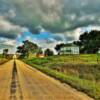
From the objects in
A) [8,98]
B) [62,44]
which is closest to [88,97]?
[8,98]

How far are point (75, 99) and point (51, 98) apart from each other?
122 cm

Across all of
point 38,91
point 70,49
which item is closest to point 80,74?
point 38,91

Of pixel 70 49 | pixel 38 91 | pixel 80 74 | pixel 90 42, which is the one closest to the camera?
pixel 38 91

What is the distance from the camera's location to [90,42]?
470 ft

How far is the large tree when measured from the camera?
138125 mm

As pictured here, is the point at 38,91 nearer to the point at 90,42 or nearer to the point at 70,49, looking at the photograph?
the point at 90,42

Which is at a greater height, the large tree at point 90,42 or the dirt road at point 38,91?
the large tree at point 90,42

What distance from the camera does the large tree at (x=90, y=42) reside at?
138125 millimetres

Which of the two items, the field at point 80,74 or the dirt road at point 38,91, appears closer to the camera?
the dirt road at point 38,91

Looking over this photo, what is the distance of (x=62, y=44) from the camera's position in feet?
627

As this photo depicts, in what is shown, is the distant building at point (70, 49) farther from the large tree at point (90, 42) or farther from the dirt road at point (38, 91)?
the dirt road at point (38, 91)

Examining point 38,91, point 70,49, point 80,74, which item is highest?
point 70,49

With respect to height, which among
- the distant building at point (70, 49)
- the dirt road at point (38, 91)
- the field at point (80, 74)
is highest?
the distant building at point (70, 49)

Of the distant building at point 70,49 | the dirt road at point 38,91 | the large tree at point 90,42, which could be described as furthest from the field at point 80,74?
the distant building at point 70,49
